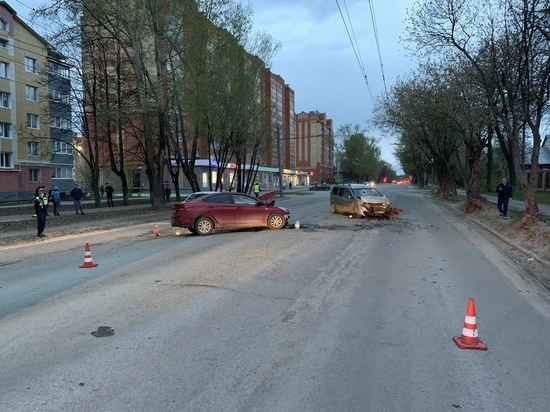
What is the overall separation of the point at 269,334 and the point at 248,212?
33.9ft

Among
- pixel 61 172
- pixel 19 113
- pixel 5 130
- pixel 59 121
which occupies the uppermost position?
pixel 19 113

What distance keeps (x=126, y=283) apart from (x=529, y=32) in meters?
13.9

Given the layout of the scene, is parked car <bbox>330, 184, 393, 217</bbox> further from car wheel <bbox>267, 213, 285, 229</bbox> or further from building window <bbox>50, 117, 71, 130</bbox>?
building window <bbox>50, 117, 71, 130</bbox>

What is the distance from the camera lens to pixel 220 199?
1498cm

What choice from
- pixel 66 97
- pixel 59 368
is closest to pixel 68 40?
pixel 66 97

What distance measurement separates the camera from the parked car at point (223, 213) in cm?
1459

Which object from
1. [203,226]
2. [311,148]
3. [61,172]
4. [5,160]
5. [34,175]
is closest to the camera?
[203,226]

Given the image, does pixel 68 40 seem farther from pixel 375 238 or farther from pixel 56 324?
pixel 56 324

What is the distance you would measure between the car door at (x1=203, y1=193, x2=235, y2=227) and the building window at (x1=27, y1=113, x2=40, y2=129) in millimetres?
35548

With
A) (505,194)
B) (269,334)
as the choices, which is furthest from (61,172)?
(269,334)

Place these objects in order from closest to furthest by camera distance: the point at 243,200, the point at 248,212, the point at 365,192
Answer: the point at 248,212
the point at 243,200
the point at 365,192

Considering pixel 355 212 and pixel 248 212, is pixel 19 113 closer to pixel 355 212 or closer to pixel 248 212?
pixel 355 212

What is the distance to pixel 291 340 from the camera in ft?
16.1

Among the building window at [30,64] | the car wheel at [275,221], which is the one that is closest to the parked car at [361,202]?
the car wheel at [275,221]
